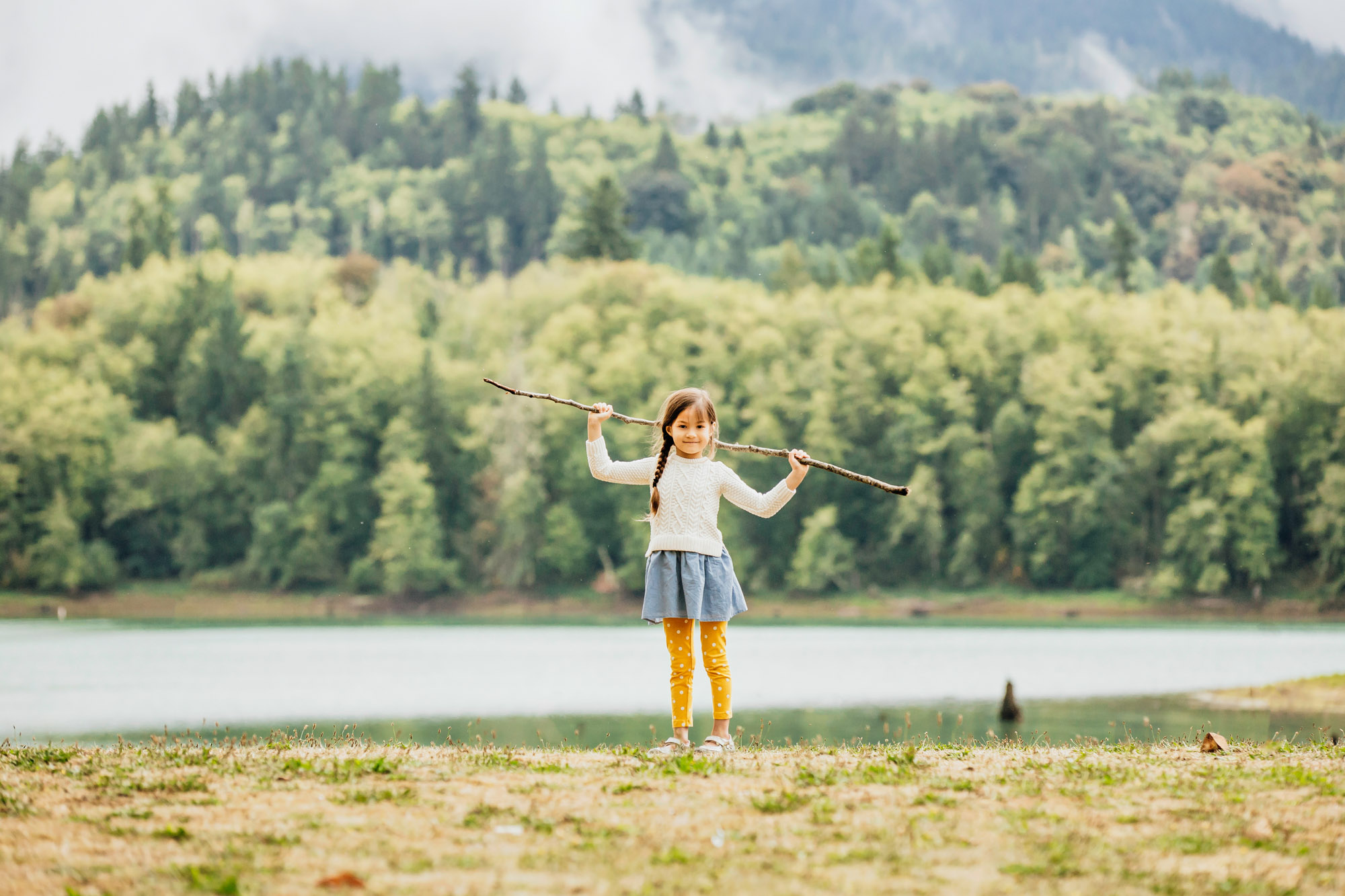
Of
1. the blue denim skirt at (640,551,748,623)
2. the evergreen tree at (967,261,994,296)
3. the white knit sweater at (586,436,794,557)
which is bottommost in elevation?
the blue denim skirt at (640,551,748,623)

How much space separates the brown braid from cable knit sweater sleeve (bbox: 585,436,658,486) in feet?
0.14

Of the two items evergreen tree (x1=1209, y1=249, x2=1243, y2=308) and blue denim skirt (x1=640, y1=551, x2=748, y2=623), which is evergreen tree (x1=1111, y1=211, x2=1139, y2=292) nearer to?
evergreen tree (x1=1209, y1=249, x2=1243, y2=308)

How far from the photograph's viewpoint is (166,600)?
7725cm

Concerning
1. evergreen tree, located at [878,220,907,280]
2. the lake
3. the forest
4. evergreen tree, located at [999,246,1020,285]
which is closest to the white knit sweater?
the lake

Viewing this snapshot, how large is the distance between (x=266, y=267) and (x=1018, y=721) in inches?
3508

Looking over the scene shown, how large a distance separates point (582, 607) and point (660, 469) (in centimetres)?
6785

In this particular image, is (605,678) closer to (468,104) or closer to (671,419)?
(671,419)

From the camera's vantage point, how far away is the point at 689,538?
9039 mm

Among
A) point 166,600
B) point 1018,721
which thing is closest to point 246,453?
point 166,600

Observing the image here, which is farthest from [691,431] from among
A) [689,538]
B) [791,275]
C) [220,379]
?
[791,275]

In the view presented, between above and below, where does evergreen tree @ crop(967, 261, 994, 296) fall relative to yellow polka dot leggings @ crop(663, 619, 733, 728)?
above

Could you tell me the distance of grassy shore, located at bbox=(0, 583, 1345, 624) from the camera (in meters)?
71.1

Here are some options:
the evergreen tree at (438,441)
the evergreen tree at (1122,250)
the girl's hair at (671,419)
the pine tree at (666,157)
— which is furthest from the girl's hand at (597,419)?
the pine tree at (666,157)

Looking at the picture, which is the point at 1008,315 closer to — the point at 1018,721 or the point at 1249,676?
the point at 1249,676
